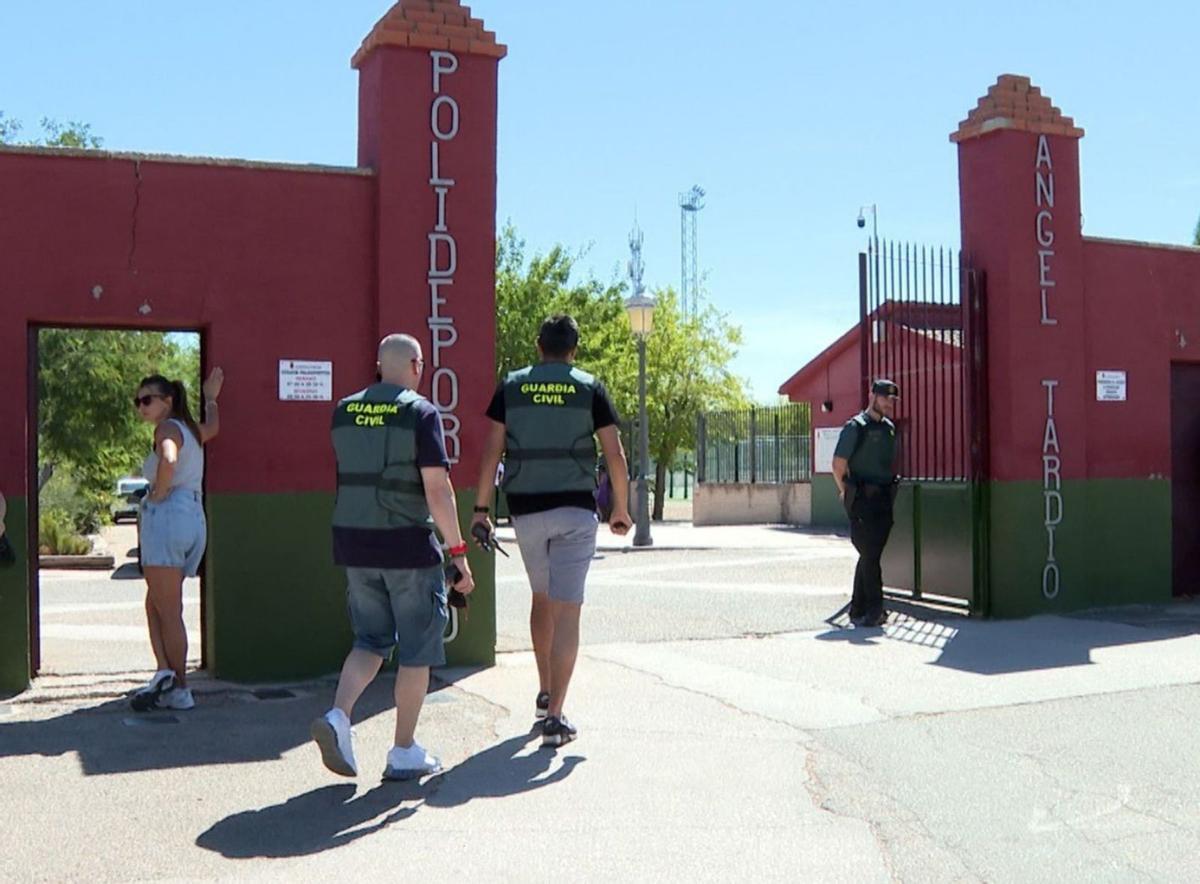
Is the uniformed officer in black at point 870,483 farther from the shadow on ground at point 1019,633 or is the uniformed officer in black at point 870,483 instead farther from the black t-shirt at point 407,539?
the black t-shirt at point 407,539

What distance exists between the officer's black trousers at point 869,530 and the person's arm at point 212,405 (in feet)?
16.7

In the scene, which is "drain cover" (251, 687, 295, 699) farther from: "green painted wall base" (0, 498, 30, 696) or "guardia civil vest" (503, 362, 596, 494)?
"guardia civil vest" (503, 362, 596, 494)

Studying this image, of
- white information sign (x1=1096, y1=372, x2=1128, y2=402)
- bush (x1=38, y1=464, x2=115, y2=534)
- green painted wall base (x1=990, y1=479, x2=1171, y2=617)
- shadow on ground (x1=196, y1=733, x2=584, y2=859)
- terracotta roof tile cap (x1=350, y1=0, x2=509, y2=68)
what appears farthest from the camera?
bush (x1=38, y1=464, x2=115, y2=534)

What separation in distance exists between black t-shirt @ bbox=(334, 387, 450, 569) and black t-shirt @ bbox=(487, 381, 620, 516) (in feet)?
2.74

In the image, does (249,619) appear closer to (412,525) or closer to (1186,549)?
(412,525)

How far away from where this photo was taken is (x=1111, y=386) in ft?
37.6

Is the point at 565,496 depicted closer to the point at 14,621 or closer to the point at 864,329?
the point at 14,621

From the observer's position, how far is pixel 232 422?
319 inches

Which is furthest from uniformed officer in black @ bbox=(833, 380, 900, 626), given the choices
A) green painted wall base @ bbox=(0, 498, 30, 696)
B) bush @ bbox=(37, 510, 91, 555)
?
bush @ bbox=(37, 510, 91, 555)

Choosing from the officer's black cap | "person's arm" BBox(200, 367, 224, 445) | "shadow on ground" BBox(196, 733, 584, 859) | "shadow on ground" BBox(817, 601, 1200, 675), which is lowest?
"shadow on ground" BBox(196, 733, 584, 859)

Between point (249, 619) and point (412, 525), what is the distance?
2.78 m

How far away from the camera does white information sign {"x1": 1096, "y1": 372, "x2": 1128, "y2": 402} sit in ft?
37.3

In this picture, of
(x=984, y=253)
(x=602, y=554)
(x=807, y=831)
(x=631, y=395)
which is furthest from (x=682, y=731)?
(x=631, y=395)

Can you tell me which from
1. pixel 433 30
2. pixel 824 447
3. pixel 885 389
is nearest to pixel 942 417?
pixel 885 389
